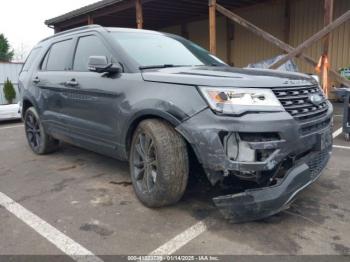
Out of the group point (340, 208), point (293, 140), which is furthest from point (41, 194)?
point (340, 208)

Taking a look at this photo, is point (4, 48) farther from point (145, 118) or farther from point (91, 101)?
point (145, 118)

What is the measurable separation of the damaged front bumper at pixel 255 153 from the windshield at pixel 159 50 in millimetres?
1146

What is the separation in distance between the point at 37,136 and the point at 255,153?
411 centimetres

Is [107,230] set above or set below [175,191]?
below

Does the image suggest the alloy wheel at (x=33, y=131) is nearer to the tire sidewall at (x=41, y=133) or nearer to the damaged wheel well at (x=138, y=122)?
the tire sidewall at (x=41, y=133)

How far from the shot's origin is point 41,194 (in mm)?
3801

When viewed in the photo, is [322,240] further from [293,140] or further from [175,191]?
[175,191]

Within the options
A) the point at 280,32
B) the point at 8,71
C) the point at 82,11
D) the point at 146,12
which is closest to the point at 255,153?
the point at 280,32

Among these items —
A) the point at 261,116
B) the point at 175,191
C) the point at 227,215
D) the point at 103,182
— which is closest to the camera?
the point at 261,116

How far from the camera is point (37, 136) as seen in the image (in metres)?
5.55

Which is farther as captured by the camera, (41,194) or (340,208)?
(41,194)

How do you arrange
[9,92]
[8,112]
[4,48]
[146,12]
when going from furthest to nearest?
[4,48] → [9,92] → [146,12] → [8,112]

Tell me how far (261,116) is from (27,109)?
4420 millimetres

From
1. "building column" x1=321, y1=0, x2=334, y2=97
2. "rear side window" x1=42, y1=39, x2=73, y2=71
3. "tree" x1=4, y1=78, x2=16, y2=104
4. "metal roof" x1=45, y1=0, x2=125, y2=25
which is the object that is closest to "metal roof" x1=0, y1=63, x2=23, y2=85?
"tree" x1=4, y1=78, x2=16, y2=104
